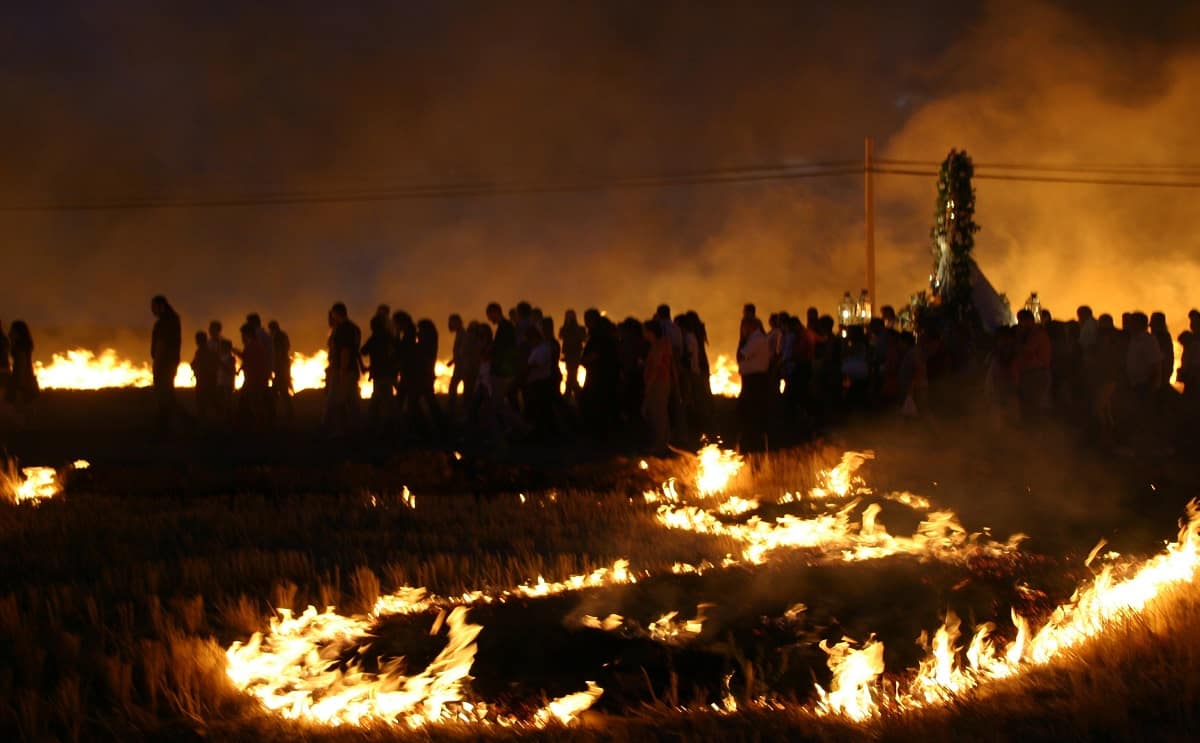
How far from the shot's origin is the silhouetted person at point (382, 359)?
54.8ft

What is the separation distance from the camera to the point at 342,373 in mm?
16562

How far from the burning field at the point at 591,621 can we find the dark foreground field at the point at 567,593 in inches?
1.0

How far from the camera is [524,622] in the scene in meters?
7.30

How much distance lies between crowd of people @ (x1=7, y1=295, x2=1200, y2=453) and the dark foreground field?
129cm

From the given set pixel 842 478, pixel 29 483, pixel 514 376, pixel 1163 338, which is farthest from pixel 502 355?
pixel 1163 338

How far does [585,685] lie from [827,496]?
582cm

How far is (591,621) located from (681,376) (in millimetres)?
8973

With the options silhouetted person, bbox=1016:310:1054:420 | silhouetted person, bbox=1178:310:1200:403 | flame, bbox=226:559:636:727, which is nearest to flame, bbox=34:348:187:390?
silhouetted person, bbox=1016:310:1054:420

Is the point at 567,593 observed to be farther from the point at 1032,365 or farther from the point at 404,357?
the point at 404,357

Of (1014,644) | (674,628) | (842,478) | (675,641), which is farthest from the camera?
(842,478)

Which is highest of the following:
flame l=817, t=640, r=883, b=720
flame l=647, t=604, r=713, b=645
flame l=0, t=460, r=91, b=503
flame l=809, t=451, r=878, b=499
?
flame l=0, t=460, r=91, b=503

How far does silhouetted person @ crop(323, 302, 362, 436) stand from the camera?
1653 centimetres

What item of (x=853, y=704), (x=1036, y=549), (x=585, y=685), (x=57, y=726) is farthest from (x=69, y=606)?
(x=1036, y=549)

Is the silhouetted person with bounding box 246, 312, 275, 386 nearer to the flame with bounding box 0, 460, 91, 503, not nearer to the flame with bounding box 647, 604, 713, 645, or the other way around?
the flame with bounding box 0, 460, 91, 503
